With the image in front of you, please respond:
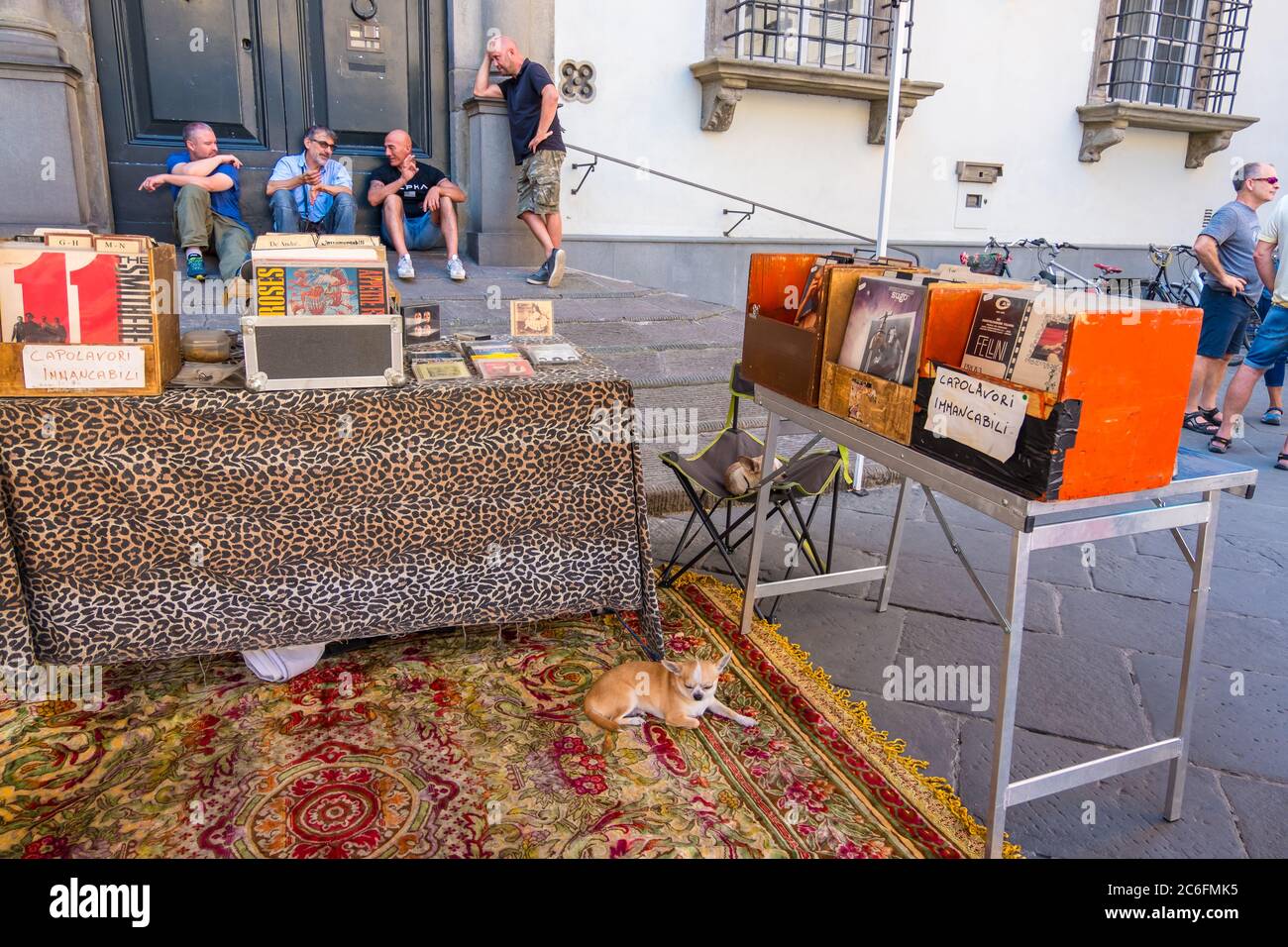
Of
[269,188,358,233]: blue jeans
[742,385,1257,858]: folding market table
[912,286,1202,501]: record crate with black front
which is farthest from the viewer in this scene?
[269,188,358,233]: blue jeans

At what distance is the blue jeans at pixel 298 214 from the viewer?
5246 mm

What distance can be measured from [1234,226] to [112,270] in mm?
5273

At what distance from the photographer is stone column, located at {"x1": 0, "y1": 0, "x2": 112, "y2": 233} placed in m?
4.73

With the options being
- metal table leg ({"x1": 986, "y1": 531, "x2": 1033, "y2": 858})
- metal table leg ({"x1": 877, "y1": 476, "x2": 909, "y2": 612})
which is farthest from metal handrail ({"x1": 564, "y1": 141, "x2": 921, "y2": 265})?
metal table leg ({"x1": 986, "y1": 531, "x2": 1033, "y2": 858})

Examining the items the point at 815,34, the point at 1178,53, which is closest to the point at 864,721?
the point at 815,34

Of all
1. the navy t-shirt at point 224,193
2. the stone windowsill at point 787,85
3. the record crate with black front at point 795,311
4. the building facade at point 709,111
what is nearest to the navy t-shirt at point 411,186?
the building facade at point 709,111

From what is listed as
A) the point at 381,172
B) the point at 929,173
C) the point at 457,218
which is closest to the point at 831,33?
the point at 929,173

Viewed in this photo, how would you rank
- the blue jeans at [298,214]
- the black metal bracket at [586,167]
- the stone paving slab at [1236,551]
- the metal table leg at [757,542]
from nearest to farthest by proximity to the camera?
the metal table leg at [757,542] → the stone paving slab at [1236,551] → the blue jeans at [298,214] → the black metal bracket at [586,167]

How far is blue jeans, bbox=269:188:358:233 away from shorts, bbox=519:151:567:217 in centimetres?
108

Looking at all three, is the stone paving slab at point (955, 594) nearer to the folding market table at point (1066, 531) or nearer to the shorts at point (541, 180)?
the folding market table at point (1066, 531)

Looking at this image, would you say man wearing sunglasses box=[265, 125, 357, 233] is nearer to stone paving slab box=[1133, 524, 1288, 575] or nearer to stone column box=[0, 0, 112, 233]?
stone column box=[0, 0, 112, 233]

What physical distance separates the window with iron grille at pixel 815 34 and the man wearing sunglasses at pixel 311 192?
334 centimetres
